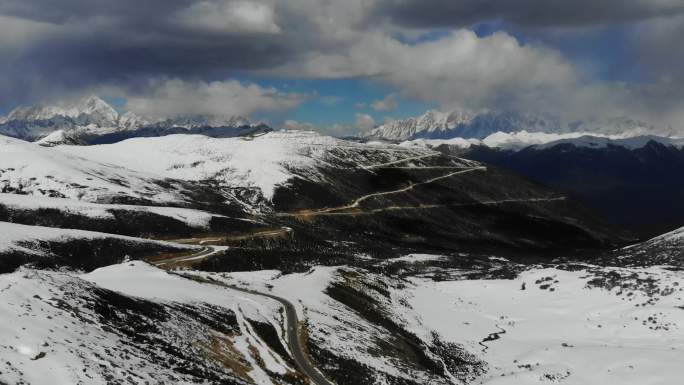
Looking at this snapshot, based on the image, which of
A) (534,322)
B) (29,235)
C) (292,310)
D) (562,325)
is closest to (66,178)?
(29,235)

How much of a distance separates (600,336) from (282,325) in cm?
2716

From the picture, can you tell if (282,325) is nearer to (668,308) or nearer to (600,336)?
(600,336)

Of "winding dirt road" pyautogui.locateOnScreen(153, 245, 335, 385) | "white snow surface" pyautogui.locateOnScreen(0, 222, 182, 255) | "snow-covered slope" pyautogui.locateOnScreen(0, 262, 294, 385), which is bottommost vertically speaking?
"white snow surface" pyautogui.locateOnScreen(0, 222, 182, 255)

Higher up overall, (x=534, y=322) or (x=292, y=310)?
(x=534, y=322)

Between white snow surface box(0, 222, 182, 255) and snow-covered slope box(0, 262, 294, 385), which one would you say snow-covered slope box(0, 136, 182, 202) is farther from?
snow-covered slope box(0, 262, 294, 385)

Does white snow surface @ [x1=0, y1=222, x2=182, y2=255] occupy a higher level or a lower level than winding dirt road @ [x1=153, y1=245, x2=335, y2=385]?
lower

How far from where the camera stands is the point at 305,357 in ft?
124

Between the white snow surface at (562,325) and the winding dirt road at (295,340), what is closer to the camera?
the winding dirt road at (295,340)

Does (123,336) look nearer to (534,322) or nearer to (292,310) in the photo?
(292,310)

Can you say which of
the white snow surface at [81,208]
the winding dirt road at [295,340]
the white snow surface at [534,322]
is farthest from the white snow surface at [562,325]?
the white snow surface at [81,208]

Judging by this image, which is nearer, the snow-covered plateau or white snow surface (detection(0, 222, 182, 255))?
the snow-covered plateau

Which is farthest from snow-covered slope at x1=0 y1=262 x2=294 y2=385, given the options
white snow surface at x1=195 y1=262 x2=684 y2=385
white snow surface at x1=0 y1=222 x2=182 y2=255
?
white snow surface at x1=0 y1=222 x2=182 y2=255

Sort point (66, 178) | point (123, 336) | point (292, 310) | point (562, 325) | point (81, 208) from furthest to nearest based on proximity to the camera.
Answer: point (66, 178), point (81, 208), point (562, 325), point (292, 310), point (123, 336)

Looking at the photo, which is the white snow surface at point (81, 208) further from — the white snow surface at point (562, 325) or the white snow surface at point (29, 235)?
the white snow surface at point (562, 325)
